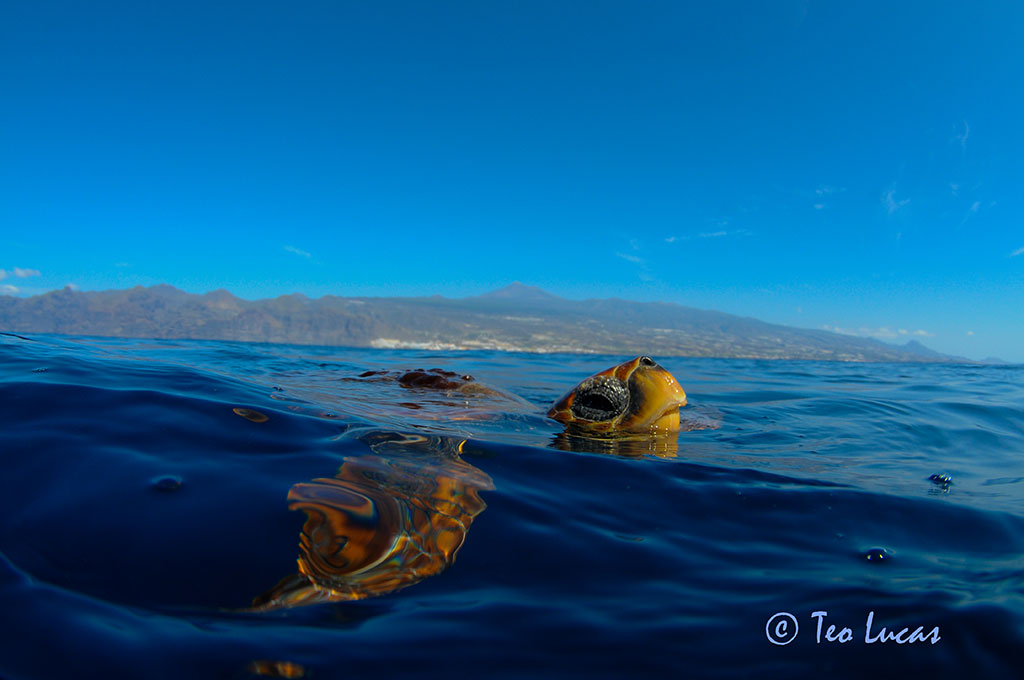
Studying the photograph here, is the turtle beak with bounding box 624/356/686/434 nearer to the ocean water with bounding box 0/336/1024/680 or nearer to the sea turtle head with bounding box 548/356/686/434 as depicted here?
the sea turtle head with bounding box 548/356/686/434

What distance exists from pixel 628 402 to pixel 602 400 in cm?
21

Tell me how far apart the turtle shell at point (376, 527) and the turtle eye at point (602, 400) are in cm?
182

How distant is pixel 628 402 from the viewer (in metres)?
3.72

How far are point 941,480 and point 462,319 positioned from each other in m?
66.8

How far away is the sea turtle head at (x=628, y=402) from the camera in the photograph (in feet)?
11.8

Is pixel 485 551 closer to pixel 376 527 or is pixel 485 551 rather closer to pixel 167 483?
pixel 376 527

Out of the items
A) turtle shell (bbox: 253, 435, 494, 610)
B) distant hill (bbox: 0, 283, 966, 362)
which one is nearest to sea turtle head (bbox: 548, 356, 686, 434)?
turtle shell (bbox: 253, 435, 494, 610)

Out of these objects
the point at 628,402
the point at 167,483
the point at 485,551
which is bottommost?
the point at 485,551

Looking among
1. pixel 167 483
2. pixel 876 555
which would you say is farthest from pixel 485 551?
pixel 876 555

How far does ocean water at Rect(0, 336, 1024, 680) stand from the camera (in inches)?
40.2

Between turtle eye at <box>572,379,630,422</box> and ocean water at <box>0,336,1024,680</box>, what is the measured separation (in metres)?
0.74

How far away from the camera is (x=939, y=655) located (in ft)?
3.46

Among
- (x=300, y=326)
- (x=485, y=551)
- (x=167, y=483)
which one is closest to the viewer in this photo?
(x=485, y=551)

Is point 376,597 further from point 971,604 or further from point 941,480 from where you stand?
point 941,480
